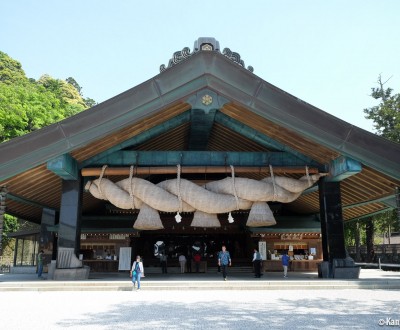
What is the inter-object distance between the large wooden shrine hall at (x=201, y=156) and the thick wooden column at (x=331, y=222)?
0.11ft

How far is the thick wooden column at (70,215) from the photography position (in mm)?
11008

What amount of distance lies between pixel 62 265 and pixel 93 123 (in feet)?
14.9

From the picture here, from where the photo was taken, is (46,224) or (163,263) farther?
(163,263)

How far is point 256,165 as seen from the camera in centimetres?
1235

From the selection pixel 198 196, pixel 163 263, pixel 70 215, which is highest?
pixel 198 196

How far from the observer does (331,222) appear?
11750mm

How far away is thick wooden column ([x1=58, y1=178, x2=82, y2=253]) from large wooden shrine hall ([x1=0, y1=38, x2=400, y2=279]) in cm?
3

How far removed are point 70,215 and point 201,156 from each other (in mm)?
4729

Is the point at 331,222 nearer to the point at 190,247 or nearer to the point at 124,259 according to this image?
the point at 124,259

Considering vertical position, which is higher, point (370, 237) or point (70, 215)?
point (70, 215)

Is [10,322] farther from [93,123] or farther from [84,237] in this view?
[84,237]

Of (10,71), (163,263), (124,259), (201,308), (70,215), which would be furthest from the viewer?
(10,71)

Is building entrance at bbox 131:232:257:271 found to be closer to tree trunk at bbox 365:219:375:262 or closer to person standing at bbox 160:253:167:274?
person standing at bbox 160:253:167:274

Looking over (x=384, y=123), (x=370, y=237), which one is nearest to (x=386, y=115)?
(x=384, y=123)
